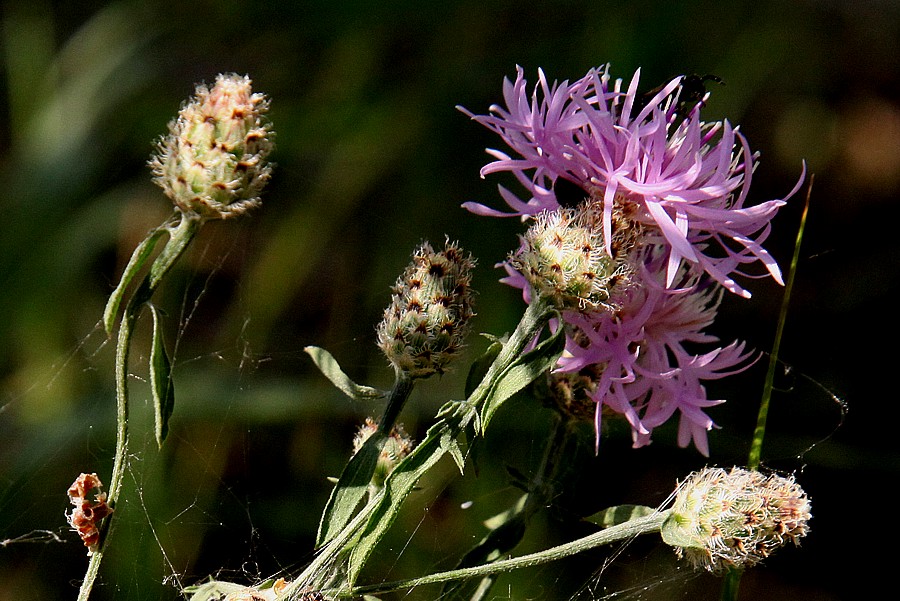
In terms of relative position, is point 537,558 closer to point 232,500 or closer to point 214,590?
point 214,590

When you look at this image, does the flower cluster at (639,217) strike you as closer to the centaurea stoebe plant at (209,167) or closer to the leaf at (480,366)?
the leaf at (480,366)

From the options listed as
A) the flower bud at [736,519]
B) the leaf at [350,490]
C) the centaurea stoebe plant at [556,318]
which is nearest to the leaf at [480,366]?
the centaurea stoebe plant at [556,318]

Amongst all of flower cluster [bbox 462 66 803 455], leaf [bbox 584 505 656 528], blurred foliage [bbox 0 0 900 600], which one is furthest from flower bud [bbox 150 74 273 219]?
blurred foliage [bbox 0 0 900 600]

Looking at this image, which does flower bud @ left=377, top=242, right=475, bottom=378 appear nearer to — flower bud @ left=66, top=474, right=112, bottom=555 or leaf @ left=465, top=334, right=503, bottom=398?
leaf @ left=465, top=334, right=503, bottom=398

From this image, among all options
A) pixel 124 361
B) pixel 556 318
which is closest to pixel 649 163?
pixel 556 318

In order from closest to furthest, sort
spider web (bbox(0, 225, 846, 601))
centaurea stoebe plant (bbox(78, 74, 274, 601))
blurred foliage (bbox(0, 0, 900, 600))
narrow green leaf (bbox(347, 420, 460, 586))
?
narrow green leaf (bbox(347, 420, 460, 586)) → centaurea stoebe plant (bbox(78, 74, 274, 601)) → spider web (bbox(0, 225, 846, 601)) → blurred foliage (bbox(0, 0, 900, 600))

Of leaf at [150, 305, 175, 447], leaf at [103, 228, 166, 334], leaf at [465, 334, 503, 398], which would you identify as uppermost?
leaf at [103, 228, 166, 334]

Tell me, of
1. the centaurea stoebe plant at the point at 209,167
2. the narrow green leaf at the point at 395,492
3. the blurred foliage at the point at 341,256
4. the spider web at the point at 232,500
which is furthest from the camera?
the blurred foliage at the point at 341,256
